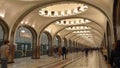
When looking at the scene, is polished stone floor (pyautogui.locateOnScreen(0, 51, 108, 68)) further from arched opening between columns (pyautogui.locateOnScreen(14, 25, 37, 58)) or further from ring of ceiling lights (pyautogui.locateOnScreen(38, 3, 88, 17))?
ring of ceiling lights (pyautogui.locateOnScreen(38, 3, 88, 17))

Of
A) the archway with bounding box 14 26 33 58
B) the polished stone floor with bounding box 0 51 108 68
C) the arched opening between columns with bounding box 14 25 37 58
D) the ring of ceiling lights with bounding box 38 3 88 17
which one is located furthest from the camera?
the archway with bounding box 14 26 33 58

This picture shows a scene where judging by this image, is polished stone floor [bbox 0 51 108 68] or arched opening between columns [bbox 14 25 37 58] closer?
polished stone floor [bbox 0 51 108 68]

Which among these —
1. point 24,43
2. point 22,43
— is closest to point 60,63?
point 22,43

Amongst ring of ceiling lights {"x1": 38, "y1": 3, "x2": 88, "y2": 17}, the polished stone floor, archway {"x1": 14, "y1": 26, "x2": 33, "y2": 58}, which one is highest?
ring of ceiling lights {"x1": 38, "y1": 3, "x2": 88, "y2": 17}

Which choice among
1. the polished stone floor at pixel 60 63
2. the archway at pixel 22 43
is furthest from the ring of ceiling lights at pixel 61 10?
the polished stone floor at pixel 60 63

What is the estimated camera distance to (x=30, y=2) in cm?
1346

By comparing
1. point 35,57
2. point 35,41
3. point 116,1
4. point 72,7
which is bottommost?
point 35,57

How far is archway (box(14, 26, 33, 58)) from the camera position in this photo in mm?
21766

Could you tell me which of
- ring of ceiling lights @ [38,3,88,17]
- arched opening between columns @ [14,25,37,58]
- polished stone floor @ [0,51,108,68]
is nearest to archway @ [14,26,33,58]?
arched opening between columns @ [14,25,37,58]

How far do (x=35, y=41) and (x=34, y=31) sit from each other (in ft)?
4.22

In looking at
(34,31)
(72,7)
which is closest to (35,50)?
(34,31)

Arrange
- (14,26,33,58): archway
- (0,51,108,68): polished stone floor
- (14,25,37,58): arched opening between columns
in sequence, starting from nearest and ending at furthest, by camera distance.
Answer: (0,51,108,68): polished stone floor → (14,25,37,58): arched opening between columns → (14,26,33,58): archway

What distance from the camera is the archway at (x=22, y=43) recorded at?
2177cm

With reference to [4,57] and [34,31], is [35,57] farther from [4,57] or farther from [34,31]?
[4,57]
